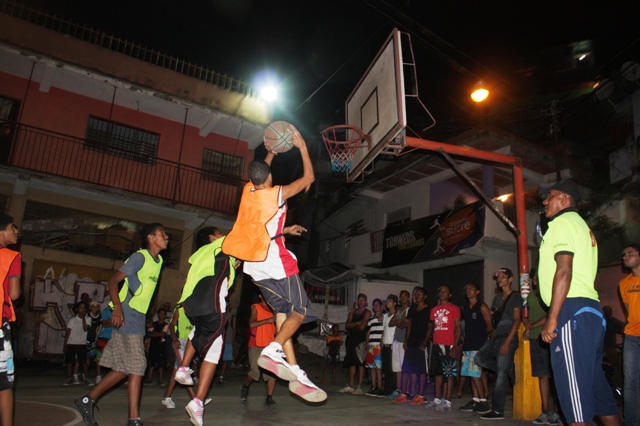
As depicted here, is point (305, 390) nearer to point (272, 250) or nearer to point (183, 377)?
point (272, 250)

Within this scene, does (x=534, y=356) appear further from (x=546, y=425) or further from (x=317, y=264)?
(x=317, y=264)

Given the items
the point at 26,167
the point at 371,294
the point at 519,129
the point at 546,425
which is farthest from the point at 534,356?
the point at 519,129

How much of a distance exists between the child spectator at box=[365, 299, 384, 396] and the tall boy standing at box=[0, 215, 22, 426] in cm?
729

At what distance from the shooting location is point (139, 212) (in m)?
16.5

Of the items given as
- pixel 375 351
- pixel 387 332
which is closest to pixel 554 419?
pixel 387 332

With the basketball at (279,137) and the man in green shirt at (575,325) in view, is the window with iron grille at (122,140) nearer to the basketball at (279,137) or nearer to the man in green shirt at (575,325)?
the basketball at (279,137)

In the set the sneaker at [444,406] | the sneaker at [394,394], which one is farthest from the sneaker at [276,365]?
the sneaker at [394,394]

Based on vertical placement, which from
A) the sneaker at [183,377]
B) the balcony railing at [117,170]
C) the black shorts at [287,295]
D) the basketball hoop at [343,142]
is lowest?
the sneaker at [183,377]

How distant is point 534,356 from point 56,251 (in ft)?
45.9

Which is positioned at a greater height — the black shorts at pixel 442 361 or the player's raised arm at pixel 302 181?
the player's raised arm at pixel 302 181

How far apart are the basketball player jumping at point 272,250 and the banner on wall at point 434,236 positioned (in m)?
12.7

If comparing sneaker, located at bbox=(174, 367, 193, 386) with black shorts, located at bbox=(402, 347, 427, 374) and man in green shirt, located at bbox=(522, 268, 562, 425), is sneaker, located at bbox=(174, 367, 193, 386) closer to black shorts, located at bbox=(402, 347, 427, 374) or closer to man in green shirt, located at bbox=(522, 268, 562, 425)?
man in green shirt, located at bbox=(522, 268, 562, 425)

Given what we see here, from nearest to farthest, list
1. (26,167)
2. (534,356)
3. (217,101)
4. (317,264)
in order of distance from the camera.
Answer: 1. (534,356)
2. (26,167)
3. (217,101)
4. (317,264)

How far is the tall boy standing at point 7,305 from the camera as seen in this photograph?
151 inches
